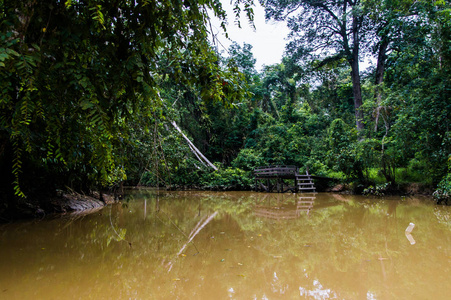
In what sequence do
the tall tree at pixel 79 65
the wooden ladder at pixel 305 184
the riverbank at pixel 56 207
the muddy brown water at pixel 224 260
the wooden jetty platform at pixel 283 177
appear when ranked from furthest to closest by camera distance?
the wooden jetty platform at pixel 283 177, the wooden ladder at pixel 305 184, the riverbank at pixel 56 207, the muddy brown water at pixel 224 260, the tall tree at pixel 79 65

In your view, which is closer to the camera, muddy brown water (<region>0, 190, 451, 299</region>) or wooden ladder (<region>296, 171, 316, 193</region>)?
muddy brown water (<region>0, 190, 451, 299</region>)

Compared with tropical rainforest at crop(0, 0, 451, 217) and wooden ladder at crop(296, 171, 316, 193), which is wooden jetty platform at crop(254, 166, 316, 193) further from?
tropical rainforest at crop(0, 0, 451, 217)

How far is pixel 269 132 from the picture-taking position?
18.8 metres

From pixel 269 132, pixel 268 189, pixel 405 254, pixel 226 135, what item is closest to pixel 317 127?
pixel 269 132

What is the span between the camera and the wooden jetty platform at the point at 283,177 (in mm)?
14391

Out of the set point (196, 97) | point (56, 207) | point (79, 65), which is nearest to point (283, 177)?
point (196, 97)

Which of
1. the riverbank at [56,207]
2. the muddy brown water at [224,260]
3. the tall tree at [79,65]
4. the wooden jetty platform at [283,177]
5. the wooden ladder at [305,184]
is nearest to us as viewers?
the tall tree at [79,65]

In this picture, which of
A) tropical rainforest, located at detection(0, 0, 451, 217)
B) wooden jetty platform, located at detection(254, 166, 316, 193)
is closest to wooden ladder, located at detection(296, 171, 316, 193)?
wooden jetty platform, located at detection(254, 166, 316, 193)

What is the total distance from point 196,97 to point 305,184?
7059 millimetres

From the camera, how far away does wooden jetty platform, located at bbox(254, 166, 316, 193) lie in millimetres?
14391

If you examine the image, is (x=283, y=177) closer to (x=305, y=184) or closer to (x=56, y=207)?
(x=305, y=184)

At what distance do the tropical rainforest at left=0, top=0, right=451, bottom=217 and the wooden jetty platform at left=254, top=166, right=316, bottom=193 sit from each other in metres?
0.86

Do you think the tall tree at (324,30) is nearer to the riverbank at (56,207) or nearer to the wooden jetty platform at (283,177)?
the wooden jetty platform at (283,177)

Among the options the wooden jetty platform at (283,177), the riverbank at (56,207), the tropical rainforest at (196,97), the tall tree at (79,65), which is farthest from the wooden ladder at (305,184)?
the tall tree at (79,65)
